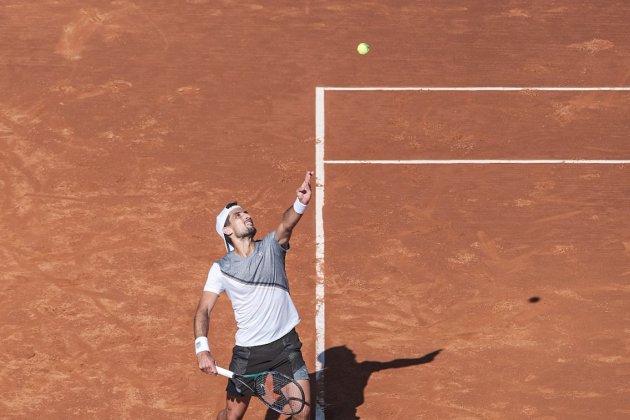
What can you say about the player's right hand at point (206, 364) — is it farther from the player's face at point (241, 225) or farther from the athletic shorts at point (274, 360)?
the player's face at point (241, 225)

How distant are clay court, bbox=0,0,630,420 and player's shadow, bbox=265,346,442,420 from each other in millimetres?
26

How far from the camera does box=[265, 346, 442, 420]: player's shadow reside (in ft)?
42.8

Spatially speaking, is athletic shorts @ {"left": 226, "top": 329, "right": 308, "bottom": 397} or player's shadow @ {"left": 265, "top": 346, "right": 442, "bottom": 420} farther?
player's shadow @ {"left": 265, "top": 346, "right": 442, "bottom": 420}

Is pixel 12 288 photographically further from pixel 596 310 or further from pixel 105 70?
pixel 596 310

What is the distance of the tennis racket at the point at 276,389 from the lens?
37.2 ft

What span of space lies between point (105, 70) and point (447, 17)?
5905 mm

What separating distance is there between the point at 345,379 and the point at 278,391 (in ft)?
6.87

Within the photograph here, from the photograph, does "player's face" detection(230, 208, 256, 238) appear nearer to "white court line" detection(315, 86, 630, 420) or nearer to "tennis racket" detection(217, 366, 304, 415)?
"tennis racket" detection(217, 366, 304, 415)

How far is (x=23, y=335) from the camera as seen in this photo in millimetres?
14148

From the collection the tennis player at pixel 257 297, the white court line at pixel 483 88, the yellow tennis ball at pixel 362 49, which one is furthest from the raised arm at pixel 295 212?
the yellow tennis ball at pixel 362 49

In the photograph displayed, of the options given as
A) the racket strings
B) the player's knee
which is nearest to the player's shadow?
the player's knee

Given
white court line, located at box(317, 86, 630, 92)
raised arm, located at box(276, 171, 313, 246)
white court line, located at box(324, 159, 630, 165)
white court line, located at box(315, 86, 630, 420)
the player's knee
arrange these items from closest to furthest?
raised arm, located at box(276, 171, 313, 246) < the player's knee < white court line, located at box(315, 86, 630, 420) < white court line, located at box(324, 159, 630, 165) < white court line, located at box(317, 86, 630, 92)

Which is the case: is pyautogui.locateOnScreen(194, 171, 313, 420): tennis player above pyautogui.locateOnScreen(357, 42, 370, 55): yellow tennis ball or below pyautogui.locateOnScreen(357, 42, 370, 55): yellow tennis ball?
below

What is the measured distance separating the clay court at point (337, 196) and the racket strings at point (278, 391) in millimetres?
1615
